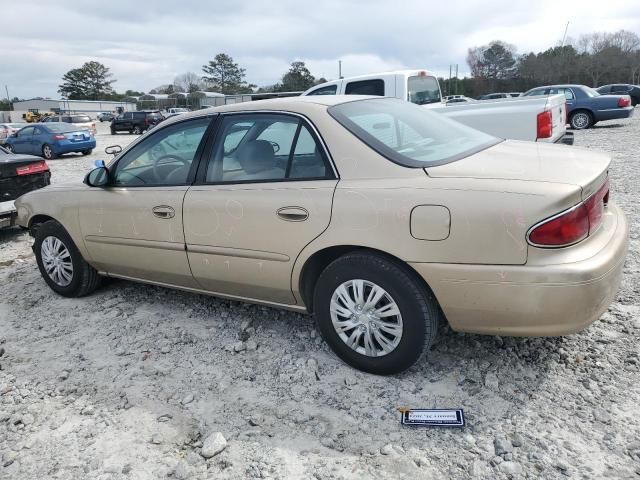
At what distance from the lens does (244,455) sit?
2.33 m

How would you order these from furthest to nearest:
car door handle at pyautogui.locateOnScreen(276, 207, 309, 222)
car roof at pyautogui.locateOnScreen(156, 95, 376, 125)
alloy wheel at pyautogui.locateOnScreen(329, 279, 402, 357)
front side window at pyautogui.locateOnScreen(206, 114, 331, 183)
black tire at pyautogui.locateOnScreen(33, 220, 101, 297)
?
1. black tire at pyautogui.locateOnScreen(33, 220, 101, 297)
2. car roof at pyautogui.locateOnScreen(156, 95, 376, 125)
3. front side window at pyautogui.locateOnScreen(206, 114, 331, 183)
4. car door handle at pyautogui.locateOnScreen(276, 207, 309, 222)
5. alloy wheel at pyautogui.locateOnScreen(329, 279, 402, 357)

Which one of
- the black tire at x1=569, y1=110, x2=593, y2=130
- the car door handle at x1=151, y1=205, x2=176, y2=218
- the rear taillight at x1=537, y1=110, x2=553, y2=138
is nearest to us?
the car door handle at x1=151, y1=205, x2=176, y2=218

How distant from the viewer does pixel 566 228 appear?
7.50 ft

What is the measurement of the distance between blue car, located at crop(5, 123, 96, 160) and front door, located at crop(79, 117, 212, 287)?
53.3ft

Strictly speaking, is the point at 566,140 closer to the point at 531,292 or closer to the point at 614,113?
the point at 531,292

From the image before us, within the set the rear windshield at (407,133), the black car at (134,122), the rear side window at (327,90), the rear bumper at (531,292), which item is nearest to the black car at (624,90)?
the rear side window at (327,90)

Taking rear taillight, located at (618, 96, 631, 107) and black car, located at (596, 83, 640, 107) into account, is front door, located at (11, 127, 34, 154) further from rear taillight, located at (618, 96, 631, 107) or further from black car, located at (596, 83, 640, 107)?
black car, located at (596, 83, 640, 107)

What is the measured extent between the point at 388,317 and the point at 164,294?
92.2 inches

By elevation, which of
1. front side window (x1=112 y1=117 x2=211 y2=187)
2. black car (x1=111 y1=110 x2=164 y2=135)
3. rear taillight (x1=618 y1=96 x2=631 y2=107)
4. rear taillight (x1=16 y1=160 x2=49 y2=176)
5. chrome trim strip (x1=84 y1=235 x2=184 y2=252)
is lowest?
chrome trim strip (x1=84 y1=235 x2=184 y2=252)

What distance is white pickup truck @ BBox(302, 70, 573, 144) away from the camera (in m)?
6.23

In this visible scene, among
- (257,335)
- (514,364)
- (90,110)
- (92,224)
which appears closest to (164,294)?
(92,224)

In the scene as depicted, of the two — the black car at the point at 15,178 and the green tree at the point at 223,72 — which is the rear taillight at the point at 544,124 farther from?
the green tree at the point at 223,72

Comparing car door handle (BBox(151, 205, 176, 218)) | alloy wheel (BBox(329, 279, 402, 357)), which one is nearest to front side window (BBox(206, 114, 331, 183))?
car door handle (BBox(151, 205, 176, 218))

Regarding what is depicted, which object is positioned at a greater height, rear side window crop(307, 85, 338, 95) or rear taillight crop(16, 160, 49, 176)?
rear side window crop(307, 85, 338, 95)
